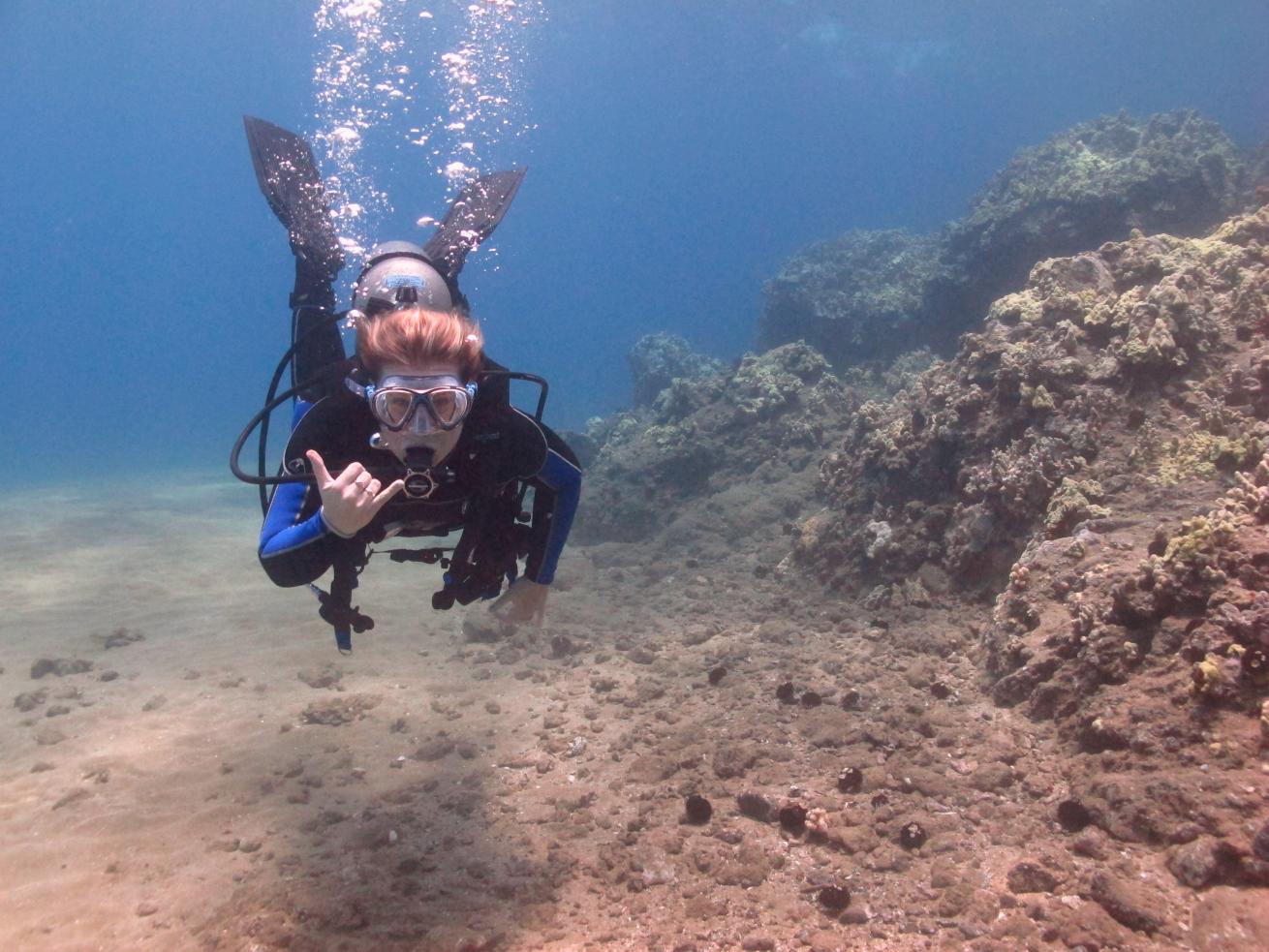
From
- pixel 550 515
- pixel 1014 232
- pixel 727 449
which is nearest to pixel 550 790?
pixel 550 515

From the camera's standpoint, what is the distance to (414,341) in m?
3.60

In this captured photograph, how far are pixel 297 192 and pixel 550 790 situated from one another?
7.96 meters

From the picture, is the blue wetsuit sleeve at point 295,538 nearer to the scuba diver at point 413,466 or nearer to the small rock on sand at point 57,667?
the scuba diver at point 413,466

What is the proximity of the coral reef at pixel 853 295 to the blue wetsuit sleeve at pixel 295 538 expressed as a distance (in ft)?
63.1

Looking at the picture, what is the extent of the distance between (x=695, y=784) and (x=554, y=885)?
1.27m

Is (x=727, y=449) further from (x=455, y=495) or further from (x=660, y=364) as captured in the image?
(x=660, y=364)

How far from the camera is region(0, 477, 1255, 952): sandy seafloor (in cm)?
361

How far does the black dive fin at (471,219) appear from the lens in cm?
883

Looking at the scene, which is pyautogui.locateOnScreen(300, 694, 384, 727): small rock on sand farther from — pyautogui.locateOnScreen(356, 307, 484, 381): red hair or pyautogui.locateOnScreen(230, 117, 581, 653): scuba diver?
pyautogui.locateOnScreen(356, 307, 484, 381): red hair

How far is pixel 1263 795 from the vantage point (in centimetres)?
312

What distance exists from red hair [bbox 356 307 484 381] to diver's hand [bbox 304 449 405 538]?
81cm

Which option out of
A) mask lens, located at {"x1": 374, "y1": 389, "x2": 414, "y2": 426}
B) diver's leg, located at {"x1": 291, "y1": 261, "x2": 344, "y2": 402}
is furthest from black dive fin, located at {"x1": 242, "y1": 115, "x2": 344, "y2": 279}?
mask lens, located at {"x1": 374, "y1": 389, "x2": 414, "y2": 426}

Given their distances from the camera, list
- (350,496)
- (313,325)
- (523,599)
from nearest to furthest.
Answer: (350,496) < (523,599) < (313,325)

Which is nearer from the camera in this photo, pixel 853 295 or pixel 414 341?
pixel 414 341
